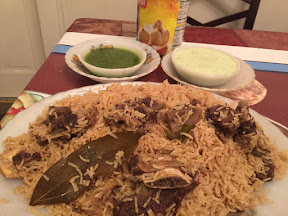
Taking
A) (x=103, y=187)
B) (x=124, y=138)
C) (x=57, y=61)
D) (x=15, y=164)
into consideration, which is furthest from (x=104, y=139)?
(x=57, y=61)

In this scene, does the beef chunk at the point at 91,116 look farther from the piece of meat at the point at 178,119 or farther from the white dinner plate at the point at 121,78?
the white dinner plate at the point at 121,78

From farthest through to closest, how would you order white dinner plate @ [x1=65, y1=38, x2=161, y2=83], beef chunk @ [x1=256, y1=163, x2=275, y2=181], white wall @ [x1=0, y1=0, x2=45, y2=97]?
white wall @ [x1=0, y1=0, x2=45, y2=97], white dinner plate @ [x1=65, y1=38, x2=161, y2=83], beef chunk @ [x1=256, y1=163, x2=275, y2=181]

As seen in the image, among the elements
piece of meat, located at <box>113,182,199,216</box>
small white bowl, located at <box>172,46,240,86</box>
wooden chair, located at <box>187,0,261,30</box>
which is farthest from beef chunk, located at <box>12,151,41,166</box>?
wooden chair, located at <box>187,0,261,30</box>

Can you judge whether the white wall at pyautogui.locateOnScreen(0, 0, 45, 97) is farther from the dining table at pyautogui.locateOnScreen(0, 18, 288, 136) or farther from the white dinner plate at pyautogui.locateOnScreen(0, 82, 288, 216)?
the white dinner plate at pyautogui.locateOnScreen(0, 82, 288, 216)

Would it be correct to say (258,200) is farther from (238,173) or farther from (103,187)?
(103,187)

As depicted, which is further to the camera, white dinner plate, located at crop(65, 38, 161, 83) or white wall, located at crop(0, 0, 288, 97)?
white wall, located at crop(0, 0, 288, 97)

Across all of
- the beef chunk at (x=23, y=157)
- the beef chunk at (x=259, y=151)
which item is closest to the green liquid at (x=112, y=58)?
the beef chunk at (x=23, y=157)

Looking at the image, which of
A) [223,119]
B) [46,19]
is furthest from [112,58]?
[46,19]
